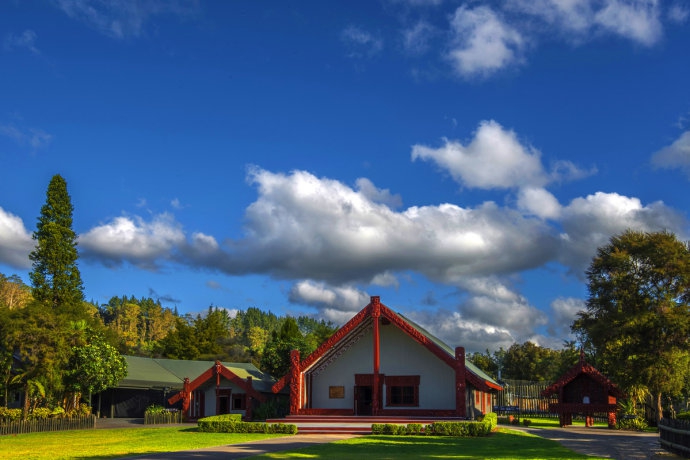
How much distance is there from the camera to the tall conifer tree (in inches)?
1897

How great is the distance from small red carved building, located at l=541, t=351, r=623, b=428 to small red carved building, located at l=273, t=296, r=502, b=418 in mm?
4304

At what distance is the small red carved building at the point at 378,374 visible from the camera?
38.2 metres

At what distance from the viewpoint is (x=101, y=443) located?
84.2 ft

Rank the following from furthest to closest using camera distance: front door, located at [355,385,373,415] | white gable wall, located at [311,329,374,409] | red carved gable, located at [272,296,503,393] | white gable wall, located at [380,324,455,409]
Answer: white gable wall, located at [311,329,374,409], front door, located at [355,385,373,415], white gable wall, located at [380,324,455,409], red carved gable, located at [272,296,503,393]

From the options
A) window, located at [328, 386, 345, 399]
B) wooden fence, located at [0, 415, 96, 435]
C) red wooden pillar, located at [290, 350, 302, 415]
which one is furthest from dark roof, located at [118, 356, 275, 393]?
wooden fence, located at [0, 415, 96, 435]

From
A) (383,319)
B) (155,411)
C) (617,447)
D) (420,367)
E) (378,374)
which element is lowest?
(155,411)

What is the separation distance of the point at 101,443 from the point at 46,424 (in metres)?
10.2

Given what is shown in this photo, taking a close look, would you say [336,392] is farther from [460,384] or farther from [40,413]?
→ [40,413]

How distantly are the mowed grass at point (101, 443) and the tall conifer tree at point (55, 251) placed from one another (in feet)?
58.7

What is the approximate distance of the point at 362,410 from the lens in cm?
4009

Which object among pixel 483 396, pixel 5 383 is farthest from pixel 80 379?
pixel 483 396

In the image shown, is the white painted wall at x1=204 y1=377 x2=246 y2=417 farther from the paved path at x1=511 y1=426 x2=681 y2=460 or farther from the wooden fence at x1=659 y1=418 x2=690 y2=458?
the wooden fence at x1=659 y1=418 x2=690 y2=458

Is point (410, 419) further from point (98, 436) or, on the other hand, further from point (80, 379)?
point (80, 379)

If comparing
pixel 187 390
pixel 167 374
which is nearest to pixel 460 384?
pixel 187 390
